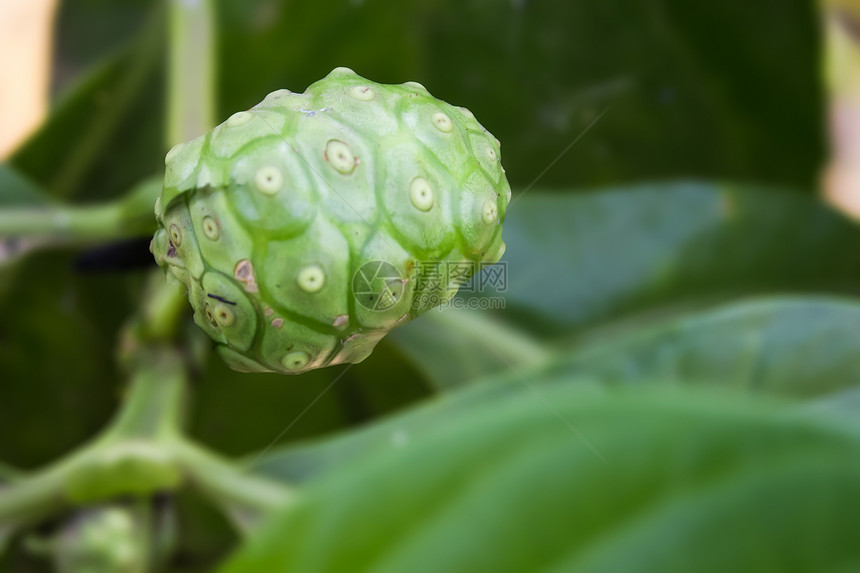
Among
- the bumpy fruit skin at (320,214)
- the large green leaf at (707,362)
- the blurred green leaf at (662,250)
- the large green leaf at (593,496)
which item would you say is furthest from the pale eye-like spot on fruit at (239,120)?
the blurred green leaf at (662,250)

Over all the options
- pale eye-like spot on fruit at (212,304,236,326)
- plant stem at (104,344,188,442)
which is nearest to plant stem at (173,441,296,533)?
plant stem at (104,344,188,442)

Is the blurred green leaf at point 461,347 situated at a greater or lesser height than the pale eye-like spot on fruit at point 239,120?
lesser

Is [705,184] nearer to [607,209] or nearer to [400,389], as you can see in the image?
[607,209]

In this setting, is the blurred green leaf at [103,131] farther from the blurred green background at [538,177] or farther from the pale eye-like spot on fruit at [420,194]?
the pale eye-like spot on fruit at [420,194]

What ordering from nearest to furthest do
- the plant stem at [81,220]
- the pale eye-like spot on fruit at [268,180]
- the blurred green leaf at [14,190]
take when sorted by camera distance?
1. the pale eye-like spot on fruit at [268,180]
2. the plant stem at [81,220]
3. the blurred green leaf at [14,190]

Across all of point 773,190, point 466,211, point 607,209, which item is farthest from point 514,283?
point 466,211

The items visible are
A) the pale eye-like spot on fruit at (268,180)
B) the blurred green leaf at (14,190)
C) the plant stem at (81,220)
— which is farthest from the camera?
the blurred green leaf at (14,190)

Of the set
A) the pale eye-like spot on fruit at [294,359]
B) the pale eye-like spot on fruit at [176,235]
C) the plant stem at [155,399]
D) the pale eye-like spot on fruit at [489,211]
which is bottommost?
the plant stem at [155,399]
